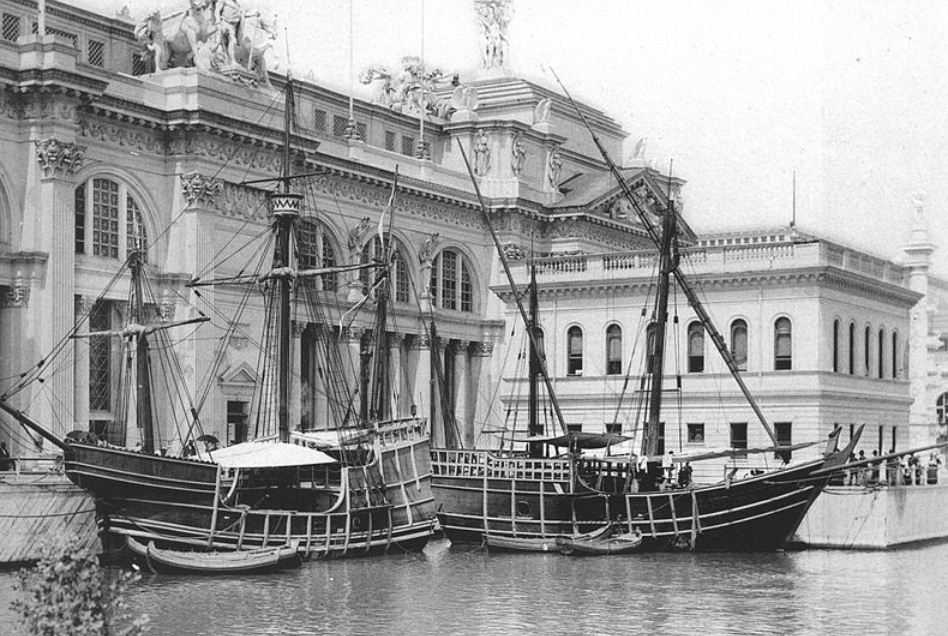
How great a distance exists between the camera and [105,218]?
178 feet

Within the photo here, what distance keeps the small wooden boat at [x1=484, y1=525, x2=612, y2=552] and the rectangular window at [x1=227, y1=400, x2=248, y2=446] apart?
50.0 feet

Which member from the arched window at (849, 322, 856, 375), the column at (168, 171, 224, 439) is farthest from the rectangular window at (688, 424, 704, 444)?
the column at (168, 171, 224, 439)

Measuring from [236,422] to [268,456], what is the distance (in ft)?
54.5

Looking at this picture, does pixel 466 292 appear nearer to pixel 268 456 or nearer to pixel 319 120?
pixel 319 120

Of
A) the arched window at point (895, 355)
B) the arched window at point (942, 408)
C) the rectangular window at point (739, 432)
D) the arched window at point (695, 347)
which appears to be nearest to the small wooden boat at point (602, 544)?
the rectangular window at point (739, 432)

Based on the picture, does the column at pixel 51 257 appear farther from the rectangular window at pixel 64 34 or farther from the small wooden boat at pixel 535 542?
the small wooden boat at pixel 535 542

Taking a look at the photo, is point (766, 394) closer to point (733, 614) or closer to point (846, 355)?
point (846, 355)

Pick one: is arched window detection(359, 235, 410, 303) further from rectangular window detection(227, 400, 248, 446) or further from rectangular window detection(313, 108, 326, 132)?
rectangular window detection(227, 400, 248, 446)

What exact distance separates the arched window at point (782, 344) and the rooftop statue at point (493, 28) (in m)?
28.4

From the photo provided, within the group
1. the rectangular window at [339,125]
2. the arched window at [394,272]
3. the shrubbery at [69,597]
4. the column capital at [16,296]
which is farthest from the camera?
the rectangular window at [339,125]

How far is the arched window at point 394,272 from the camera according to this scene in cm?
6638

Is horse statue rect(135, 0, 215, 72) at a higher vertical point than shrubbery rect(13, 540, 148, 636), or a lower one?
higher

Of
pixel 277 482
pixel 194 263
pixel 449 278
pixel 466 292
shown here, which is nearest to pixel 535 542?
pixel 277 482

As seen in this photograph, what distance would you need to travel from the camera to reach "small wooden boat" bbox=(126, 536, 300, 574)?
3919 cm
